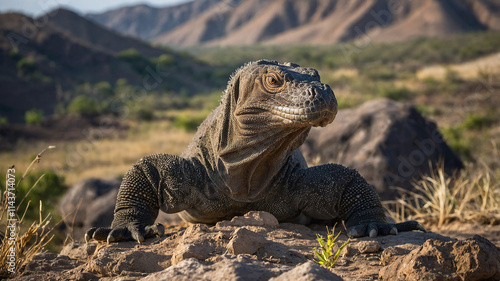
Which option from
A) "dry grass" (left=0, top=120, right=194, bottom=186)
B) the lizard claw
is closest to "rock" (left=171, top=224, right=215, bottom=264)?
the lizard claw

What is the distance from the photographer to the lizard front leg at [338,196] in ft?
18.2

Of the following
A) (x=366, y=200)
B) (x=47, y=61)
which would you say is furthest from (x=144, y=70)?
(x=366, y=200)

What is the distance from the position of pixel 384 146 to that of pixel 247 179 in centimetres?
562

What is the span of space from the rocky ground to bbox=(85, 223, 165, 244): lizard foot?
2.7 inches

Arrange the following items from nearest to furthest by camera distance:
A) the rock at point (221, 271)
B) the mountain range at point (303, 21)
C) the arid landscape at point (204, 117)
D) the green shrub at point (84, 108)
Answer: the rock at point (221, 271) < the arid landscape at point (204, 117) < the green shrub at point (84, 108) < the mountain range at point (303, 21)

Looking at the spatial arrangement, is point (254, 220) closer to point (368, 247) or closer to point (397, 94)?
point (368, 247)

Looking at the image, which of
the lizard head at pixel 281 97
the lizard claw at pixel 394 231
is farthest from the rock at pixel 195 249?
the lizard claw at pixel 394 231

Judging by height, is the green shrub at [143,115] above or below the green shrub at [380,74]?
below

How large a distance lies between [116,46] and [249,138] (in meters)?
72.3

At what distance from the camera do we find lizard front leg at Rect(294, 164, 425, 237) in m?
5.55

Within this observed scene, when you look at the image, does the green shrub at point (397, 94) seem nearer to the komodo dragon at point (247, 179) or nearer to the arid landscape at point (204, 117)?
the arid landscape at point (204, 117)

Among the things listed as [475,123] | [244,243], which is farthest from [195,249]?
[475,123]

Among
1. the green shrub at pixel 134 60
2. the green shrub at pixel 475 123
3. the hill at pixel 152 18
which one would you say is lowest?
the green shrub at pixel 475 123

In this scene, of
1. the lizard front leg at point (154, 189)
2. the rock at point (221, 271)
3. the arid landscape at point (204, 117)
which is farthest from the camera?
the lizard front leg at point (154, 189)
